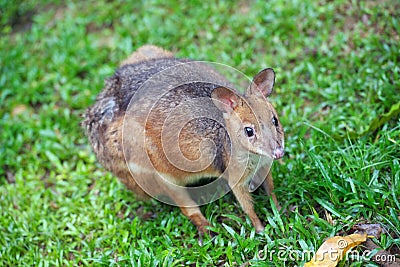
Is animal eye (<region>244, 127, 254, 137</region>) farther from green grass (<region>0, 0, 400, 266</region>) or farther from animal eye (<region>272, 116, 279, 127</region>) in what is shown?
green grass (<region>0, 0, 400, 266</region>)

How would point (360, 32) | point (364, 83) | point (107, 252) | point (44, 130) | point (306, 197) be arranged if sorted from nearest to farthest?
point (306, 197) < point (107, 252) < point (364, 83) < point (360, 32) < point (44, 130)

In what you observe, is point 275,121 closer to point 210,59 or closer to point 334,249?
point 334,249

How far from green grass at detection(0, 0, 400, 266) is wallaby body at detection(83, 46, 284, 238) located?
32cm

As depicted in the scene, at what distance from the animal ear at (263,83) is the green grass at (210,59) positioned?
70cm

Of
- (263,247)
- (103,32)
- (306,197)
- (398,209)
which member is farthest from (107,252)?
(103,32)

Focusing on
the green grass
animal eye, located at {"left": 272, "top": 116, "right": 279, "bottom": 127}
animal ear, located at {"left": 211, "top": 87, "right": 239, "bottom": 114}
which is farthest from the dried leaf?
animal ear, located at {"left": 211, "top": 87, "right": 239, "bottom": 114}

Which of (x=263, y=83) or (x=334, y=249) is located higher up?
(x=263, y=83)

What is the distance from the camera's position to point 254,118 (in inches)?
137

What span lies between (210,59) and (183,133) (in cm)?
212

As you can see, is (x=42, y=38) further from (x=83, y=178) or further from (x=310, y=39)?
(x=310, y=39)

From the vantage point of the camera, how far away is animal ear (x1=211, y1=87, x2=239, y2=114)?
11.4 ft

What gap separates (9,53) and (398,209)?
5256 millimetres

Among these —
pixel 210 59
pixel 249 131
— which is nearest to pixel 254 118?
pixel 249 131

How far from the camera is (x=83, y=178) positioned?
17.0 feet
